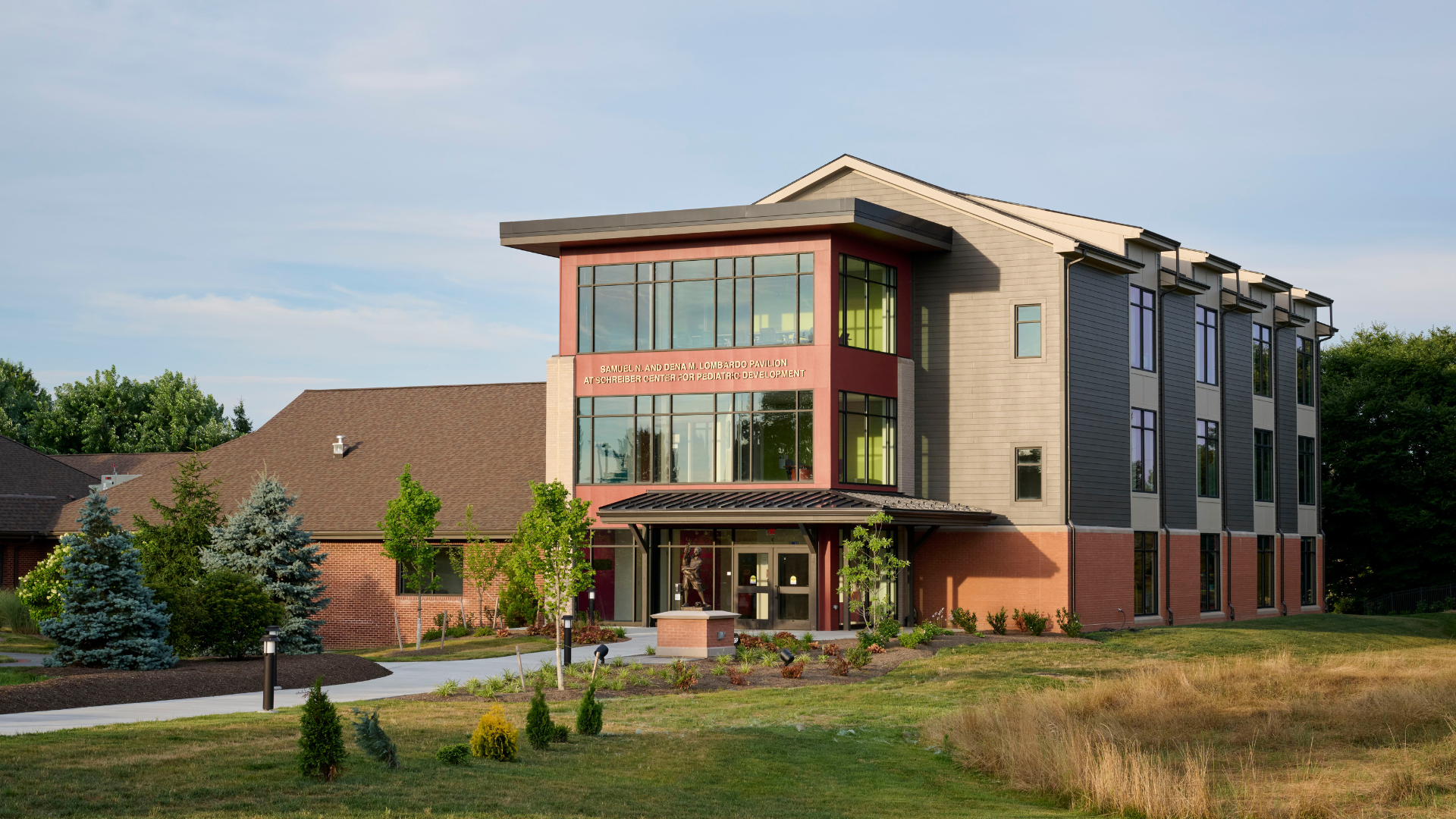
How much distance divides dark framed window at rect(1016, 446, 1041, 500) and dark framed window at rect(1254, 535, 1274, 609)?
14.9 m

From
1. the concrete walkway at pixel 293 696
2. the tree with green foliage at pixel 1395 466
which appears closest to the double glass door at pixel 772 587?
the concrete walkway at pixel 293 696

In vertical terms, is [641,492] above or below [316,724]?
above

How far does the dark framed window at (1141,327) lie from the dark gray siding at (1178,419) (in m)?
0.86

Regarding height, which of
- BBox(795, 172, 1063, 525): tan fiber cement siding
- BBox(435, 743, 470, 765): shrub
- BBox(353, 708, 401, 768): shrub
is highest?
BBox(795, 172, 1063, 525): tan fiber cement siding

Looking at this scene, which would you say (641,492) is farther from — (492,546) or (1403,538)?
(1403,538)

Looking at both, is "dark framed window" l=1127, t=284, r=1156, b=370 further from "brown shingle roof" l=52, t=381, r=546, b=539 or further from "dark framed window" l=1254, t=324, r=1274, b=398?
"brown shingle roof" l=52, t=381, r=546, b=539

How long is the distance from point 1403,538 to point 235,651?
5170 cm

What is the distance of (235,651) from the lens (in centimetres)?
2561

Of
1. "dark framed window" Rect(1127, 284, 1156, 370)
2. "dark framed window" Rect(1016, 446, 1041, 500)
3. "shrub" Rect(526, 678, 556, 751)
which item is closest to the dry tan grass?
"shrub" Rect(526, 678, 556, 751)

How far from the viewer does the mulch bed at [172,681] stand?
62.2 ft

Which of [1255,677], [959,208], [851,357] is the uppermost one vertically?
[959,208]

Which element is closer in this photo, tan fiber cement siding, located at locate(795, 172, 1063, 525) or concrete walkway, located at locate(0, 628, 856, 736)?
concrete walkway, located at locate(0, 628, 856, 736)

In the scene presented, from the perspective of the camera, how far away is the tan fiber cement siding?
37938 millimetres

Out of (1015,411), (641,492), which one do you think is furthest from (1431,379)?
(641,492)
